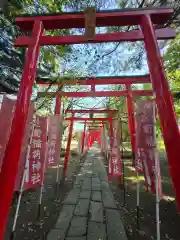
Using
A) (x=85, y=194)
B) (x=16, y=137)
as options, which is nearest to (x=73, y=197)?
(x=85, y=194)

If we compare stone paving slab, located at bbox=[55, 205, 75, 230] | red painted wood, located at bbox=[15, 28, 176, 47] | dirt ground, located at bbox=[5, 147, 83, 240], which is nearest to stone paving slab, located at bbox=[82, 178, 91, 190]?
dirt ground, located at bbox=[5, 147, 83, 240]

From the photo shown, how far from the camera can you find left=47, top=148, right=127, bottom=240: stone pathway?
10.7 ft

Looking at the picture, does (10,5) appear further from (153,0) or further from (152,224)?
(152,224)

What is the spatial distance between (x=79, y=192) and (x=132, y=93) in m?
3.93

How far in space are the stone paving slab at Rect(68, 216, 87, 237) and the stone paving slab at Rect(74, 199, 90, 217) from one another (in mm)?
238

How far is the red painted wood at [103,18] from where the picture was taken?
2.66 meters

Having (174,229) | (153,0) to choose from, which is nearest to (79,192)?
(174,229)

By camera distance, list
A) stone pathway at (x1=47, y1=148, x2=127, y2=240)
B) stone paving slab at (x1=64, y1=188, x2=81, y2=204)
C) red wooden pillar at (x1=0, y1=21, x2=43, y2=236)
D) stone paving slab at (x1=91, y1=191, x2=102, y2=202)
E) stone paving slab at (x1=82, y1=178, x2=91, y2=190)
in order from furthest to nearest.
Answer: stone paving slab at (x1=82, y1=178, x2=91, y2=190), stone paving slab at (x1=91, y1=191, x2=102, y2=202), stone paving slab at (x1=64, y1=188, x2=81, y2=204), stone pathway at (x1=47, y1=148, x2=127, y2=240), red wooden pillar at (x1=0, y1=21, x2=43, y2=236)

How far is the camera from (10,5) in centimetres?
345

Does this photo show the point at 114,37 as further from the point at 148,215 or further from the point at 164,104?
the point at 148,215

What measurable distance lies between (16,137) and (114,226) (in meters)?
2.84

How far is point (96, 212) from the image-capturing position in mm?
4328

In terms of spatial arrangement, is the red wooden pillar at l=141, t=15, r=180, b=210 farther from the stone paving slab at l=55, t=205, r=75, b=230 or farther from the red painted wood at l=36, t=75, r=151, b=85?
the red painted wood at l=36, t=75, r=151, b=85

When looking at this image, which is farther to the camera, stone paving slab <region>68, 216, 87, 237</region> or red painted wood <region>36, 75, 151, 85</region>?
red painted wood <region>36, 75, 151, 85</region>
